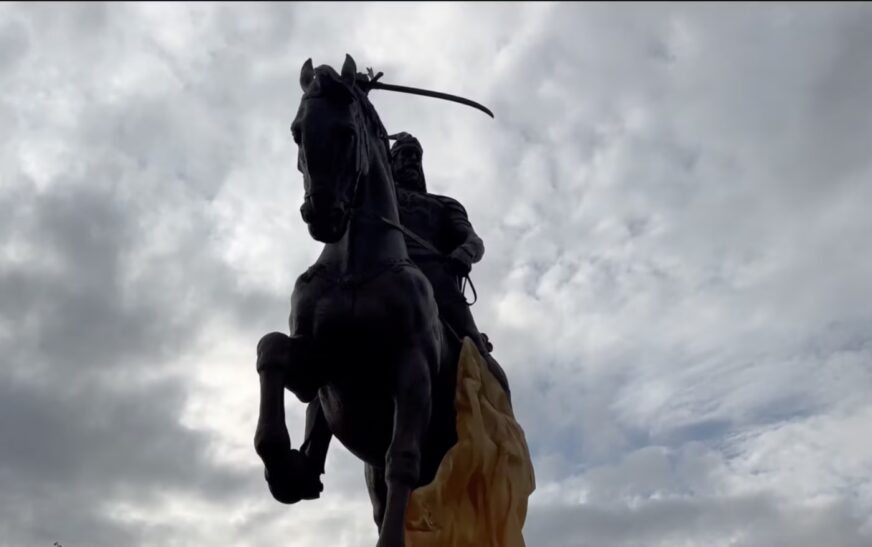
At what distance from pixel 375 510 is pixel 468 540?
36.0 inches

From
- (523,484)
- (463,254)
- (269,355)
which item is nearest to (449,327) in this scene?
(463,254)

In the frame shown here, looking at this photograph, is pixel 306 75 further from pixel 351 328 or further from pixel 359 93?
pixel 351 328

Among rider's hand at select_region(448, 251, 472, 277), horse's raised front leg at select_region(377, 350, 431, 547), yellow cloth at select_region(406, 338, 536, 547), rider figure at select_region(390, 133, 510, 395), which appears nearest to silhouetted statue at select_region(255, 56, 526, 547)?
horse's raised front leg at select_region(377, 350, 431, 547)

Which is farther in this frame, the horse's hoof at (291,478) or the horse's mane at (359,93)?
the horse's mane at (359,93)

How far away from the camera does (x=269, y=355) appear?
585 cm

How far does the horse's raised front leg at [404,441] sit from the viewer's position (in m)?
5.60

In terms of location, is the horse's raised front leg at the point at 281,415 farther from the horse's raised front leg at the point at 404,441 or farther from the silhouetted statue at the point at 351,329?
the horse's raised front leg at the point at 404,441

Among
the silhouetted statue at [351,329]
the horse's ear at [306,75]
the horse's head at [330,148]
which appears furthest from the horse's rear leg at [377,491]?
the horse's ear at [306,75]

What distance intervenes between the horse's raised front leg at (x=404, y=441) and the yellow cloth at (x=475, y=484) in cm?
65

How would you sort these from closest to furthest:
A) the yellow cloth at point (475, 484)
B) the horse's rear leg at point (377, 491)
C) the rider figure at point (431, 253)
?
the yellow cloth at point (475, 484) → the rider figure at point (431, 253) → the horse's rear leg at point (377, 491)

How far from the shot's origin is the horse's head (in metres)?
5.62

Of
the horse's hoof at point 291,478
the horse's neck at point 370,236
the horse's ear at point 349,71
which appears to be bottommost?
the horse's hoof at point 291,478

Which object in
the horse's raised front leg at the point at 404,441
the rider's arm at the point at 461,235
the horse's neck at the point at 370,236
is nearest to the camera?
the horse's raised front leg at the point at 404,441

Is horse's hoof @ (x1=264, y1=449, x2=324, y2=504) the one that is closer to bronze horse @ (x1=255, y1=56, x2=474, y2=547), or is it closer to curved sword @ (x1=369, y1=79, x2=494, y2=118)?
bronze horse @ (x1=255, y1=56, x2=474, y2=547)
